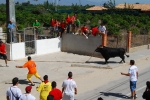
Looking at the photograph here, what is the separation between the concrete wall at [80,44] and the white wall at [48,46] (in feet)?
1.60

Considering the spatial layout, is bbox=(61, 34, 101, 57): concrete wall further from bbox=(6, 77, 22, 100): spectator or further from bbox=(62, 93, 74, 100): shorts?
bbox=(6, 77, 22, 100): spectator

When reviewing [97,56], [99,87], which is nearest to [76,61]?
[97,56]

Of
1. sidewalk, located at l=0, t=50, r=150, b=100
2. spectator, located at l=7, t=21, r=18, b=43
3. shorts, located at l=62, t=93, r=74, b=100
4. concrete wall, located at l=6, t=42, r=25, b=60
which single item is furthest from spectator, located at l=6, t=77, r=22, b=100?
spectator, located at l=7, t=21, r=18, b=43

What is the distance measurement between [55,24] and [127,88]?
40.3 feet

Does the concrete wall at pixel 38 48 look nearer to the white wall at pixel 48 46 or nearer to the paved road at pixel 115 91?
the white wall at pixel 48 46

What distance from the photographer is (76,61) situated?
72.4 feet

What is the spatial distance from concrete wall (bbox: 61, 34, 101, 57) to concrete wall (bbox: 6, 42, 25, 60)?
427 cm

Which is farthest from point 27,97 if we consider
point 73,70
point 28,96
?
point 73,70

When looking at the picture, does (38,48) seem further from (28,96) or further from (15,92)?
(28,96)

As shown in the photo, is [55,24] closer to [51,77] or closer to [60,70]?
[60,70]

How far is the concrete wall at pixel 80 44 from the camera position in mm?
23372

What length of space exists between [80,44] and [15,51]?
17.2 feet

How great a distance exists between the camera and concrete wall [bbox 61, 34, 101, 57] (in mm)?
23372

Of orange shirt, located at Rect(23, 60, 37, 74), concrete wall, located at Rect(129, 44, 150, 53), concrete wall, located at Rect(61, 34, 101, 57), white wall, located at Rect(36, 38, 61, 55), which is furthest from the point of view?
concrete wall, located at Rect(129, 44, 150, 53)
